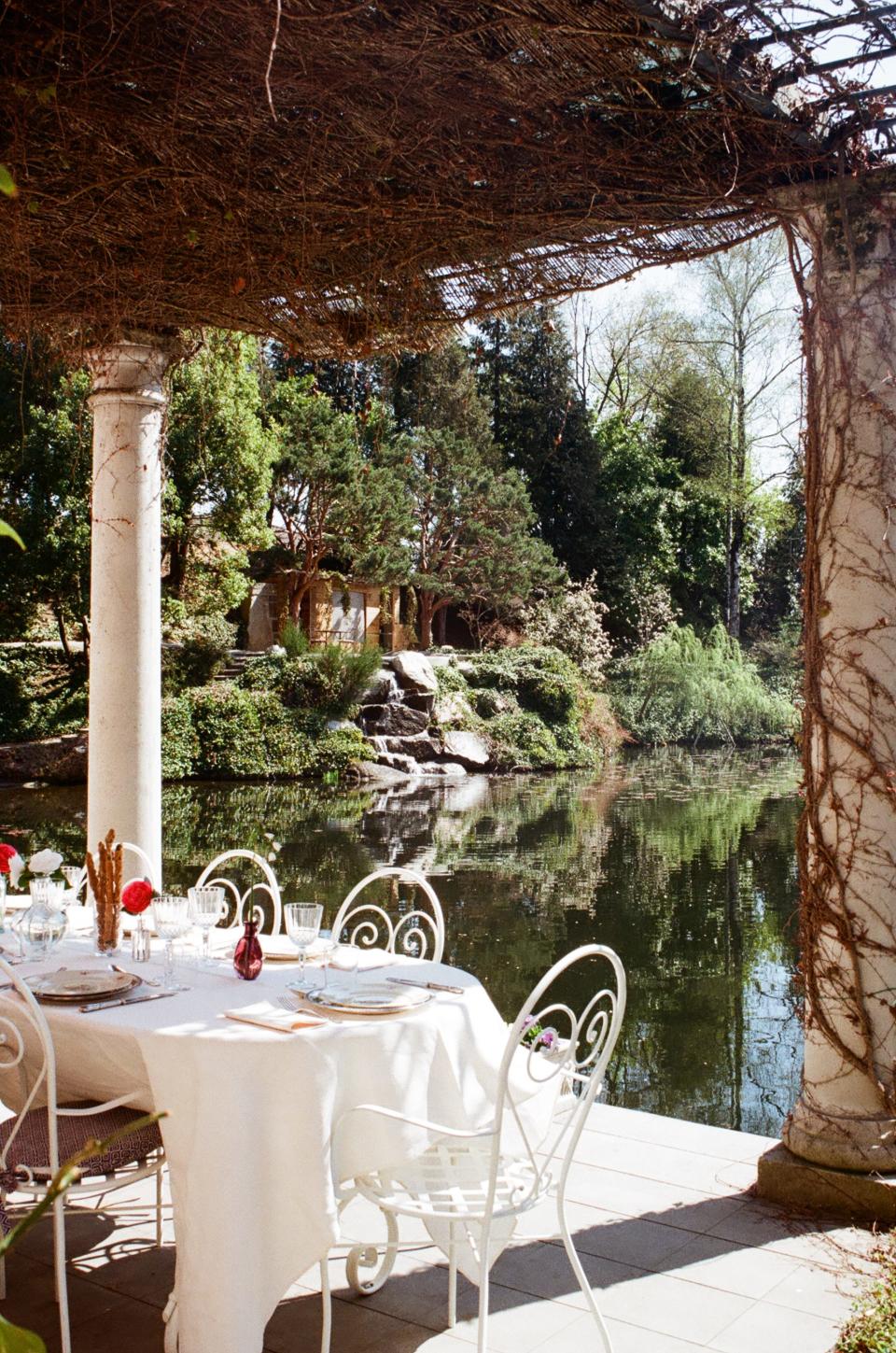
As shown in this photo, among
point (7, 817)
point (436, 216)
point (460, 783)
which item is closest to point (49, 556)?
point (7, 817)

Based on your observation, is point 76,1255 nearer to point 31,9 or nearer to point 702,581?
point 31,9

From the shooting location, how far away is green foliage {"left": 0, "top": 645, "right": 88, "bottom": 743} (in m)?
17.4

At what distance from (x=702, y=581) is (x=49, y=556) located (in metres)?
16.4

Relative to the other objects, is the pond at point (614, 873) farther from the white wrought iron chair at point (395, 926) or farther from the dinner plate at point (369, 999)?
the dinner plate at point (369, 999)

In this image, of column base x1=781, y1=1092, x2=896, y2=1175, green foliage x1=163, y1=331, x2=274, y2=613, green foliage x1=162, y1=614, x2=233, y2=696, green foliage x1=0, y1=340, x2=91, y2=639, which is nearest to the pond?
column base x1=781, y1=1092, x2=896, y2=1175

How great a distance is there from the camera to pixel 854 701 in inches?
136

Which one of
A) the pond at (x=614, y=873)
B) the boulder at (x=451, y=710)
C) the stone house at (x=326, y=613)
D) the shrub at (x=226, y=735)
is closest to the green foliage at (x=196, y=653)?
the shrub at (x=226, y=735)

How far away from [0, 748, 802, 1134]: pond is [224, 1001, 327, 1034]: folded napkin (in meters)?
0.54

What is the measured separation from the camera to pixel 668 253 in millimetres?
3943

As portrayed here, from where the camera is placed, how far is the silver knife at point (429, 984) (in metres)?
2.80

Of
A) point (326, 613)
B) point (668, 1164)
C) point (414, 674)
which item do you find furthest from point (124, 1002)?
point (326, 613)

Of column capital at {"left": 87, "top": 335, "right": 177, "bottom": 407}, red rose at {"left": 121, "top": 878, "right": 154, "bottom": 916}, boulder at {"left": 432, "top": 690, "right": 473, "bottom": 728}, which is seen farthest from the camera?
boulder at {"left": 432, "top": 690, "right": 473, "bottom": 728}

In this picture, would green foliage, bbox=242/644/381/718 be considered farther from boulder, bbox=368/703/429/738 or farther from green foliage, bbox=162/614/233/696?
green foliage, bbox=162/614/233/696

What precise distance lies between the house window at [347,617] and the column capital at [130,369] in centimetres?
1901
